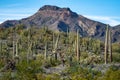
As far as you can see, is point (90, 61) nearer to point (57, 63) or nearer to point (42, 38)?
point (57, 63)

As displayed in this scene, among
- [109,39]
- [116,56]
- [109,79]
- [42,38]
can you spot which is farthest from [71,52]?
[109,79]

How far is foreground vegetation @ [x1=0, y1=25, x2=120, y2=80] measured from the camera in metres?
23.6

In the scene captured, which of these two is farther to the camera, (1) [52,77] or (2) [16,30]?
(2) [16,30]

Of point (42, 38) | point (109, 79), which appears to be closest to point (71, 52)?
point (42, 38)

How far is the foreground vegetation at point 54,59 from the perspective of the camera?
23.6 metres

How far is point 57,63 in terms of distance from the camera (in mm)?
43062

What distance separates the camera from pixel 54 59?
44.8m

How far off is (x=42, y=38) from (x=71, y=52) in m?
20.2

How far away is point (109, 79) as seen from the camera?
21.5m

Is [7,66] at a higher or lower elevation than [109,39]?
lower

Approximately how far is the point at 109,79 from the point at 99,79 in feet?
4.48

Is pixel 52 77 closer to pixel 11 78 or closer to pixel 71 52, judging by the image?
pixel 11 78

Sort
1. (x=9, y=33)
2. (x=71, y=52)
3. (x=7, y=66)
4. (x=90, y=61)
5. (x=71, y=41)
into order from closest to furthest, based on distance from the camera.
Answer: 1. (x=7, y=66)
2. (x=90, y=61)
3. (x=71, y=52)
4. (x=71, y=41)
5. (x=9, y=33)

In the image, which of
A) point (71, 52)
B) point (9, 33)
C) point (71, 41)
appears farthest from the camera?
point (9, 33)
